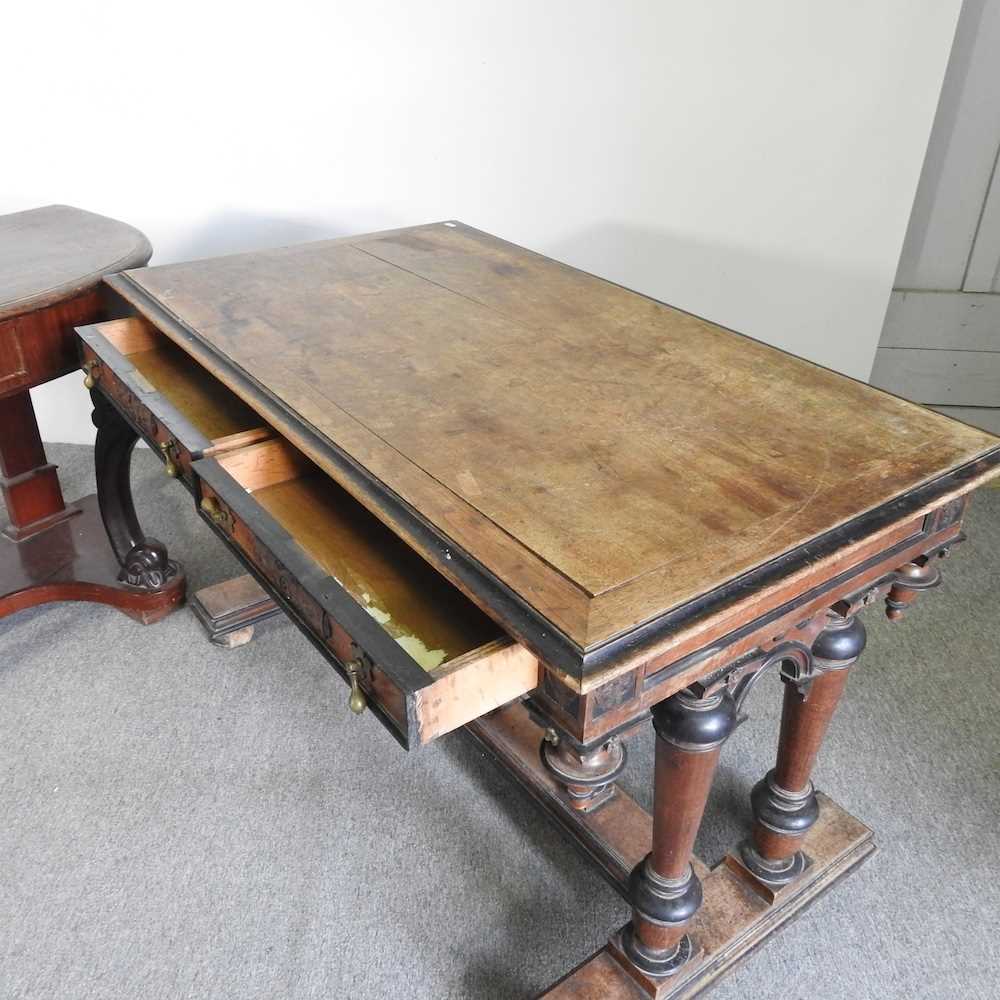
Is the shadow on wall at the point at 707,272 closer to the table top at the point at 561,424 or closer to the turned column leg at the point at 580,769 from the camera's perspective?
the table top at the point at 561,424

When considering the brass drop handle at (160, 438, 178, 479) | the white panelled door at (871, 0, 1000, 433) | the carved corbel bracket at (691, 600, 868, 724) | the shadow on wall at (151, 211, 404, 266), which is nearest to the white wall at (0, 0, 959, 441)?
the shadow on wall at (151, 211, 404, 266)

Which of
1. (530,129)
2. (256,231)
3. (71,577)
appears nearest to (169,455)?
(71,577)

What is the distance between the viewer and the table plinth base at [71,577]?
2.01 m

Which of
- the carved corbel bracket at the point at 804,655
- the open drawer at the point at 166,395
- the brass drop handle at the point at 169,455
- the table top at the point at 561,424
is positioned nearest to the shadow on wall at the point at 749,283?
the table top at the point at 561,424

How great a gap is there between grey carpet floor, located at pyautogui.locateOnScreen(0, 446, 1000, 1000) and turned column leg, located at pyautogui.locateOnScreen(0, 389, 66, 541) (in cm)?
22

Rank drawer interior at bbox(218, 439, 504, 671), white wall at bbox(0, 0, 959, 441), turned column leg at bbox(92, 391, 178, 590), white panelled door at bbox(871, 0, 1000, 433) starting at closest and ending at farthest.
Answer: drawer interior at bbox(218, 439, 504, 671) < turned column leg at bbox(92, 391, 178, 590) < white wall at bbox(0, 0, 959, 441) < white panelled door at bbox(871, 0, 1000, 433)

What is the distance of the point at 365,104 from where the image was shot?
2.38 meters

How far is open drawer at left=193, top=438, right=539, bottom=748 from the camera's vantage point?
2.93 feet

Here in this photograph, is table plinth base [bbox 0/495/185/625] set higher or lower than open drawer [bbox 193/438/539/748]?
lower

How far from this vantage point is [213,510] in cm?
126

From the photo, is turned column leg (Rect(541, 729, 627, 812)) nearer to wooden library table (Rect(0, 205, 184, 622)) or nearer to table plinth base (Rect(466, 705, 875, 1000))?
table plinth base (Rect(466, 705, 875, 1000))

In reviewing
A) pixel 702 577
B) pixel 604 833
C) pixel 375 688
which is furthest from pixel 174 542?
pixel 702 577

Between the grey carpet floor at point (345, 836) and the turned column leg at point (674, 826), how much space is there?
0.54 feet

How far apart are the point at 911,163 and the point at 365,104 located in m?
1.34
